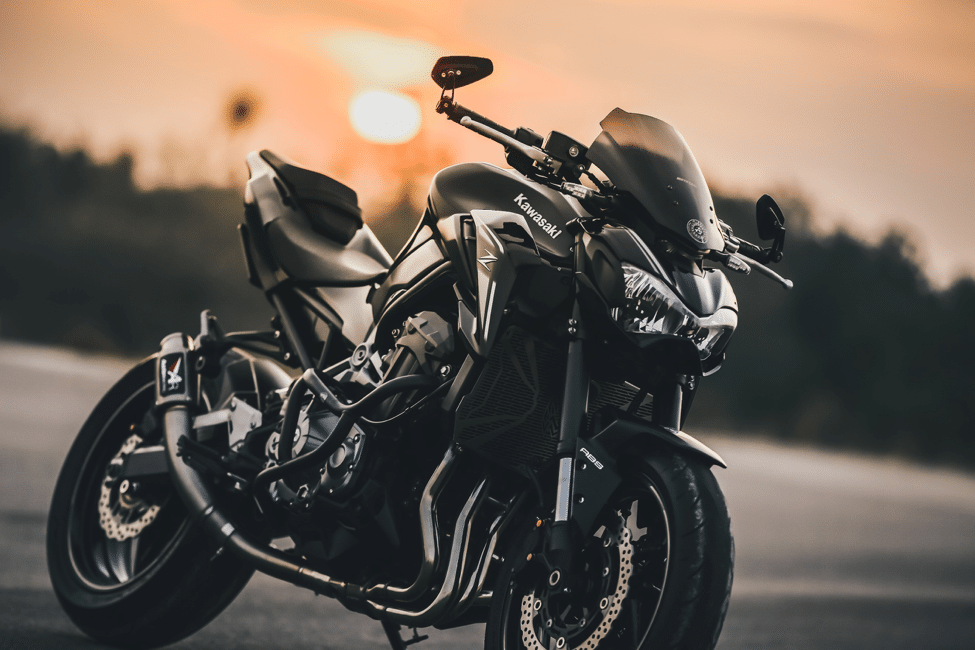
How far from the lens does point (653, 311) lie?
103 inches

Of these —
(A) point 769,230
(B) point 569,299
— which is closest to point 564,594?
(B) point 569,299

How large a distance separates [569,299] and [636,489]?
54 centimetres

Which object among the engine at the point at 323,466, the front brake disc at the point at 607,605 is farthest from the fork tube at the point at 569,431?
the engine at the point at 323,466

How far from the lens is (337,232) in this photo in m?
3.98

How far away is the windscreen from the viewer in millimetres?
2711

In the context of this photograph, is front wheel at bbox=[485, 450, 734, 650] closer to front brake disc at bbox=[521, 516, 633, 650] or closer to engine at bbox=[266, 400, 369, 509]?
front brake disc at bbox=[521, 516, 633, 650]

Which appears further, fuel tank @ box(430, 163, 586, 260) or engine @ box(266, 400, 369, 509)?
engine @ box(266, 400, 369, 509)

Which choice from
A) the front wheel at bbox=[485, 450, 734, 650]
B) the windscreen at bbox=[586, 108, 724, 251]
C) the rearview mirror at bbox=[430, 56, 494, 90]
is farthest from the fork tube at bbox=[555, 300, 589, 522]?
the rearview mirror at bbox=[430, 56, 494, 90]

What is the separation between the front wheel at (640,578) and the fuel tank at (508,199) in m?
0.67

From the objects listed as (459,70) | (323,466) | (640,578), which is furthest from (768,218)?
(323,466)

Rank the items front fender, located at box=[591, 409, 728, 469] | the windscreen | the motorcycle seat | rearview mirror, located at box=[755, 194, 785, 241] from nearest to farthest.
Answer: front fender, located at box=[591, 409, 728, 469]
the windscreen
rearview mirror, located at box=[755, 194, 785, 241]
the motorcycle seat

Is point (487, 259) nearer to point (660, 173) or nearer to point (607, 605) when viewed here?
point (660, 173)

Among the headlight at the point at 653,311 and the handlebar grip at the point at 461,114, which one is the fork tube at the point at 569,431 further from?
the handlebar grip at the point at 461,114

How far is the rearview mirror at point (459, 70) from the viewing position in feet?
9.57
